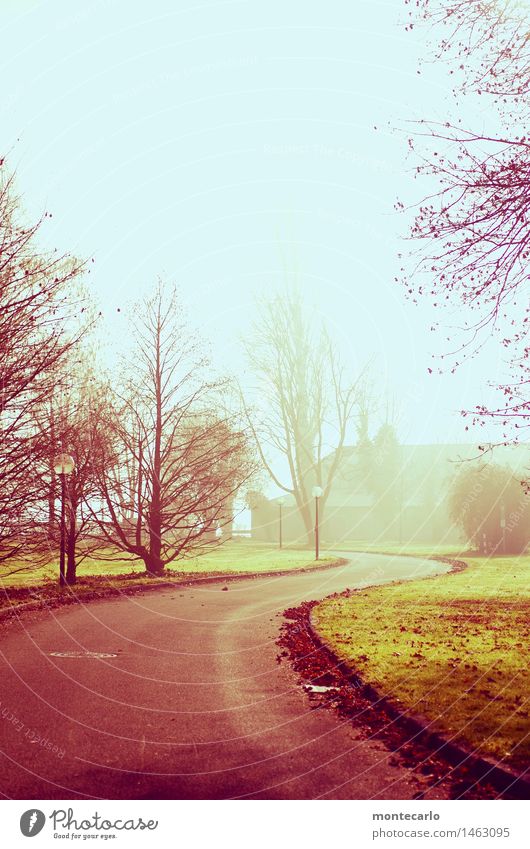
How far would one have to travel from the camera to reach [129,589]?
20609 millimetres

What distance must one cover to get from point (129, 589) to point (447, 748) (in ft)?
51.4

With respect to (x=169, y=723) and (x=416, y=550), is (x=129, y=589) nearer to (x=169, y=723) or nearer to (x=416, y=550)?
(x=169, y=723)

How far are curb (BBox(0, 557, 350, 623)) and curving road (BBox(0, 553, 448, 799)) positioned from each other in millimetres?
1940

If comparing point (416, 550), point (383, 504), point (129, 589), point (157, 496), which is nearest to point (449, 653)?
point (129, 589)

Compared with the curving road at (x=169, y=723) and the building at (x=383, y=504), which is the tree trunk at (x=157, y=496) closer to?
the curving road at (x=169, y=723)

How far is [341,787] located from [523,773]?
1.18m

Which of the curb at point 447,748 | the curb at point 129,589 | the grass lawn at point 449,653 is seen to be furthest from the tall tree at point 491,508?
the curb at point 447,748

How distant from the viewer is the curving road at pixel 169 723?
204 inches

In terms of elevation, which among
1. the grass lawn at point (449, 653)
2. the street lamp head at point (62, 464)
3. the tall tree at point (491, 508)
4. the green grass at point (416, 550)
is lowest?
the green grass at point (416, 550)

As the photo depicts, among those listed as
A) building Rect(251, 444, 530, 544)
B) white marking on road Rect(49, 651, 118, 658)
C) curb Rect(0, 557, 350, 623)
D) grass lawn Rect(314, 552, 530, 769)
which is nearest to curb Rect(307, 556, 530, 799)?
grass lawn Rect(314, 552, 530, 769)

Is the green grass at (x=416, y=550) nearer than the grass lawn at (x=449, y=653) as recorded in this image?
No

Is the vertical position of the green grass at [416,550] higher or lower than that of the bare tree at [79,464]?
lower

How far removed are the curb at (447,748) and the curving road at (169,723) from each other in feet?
1.34
